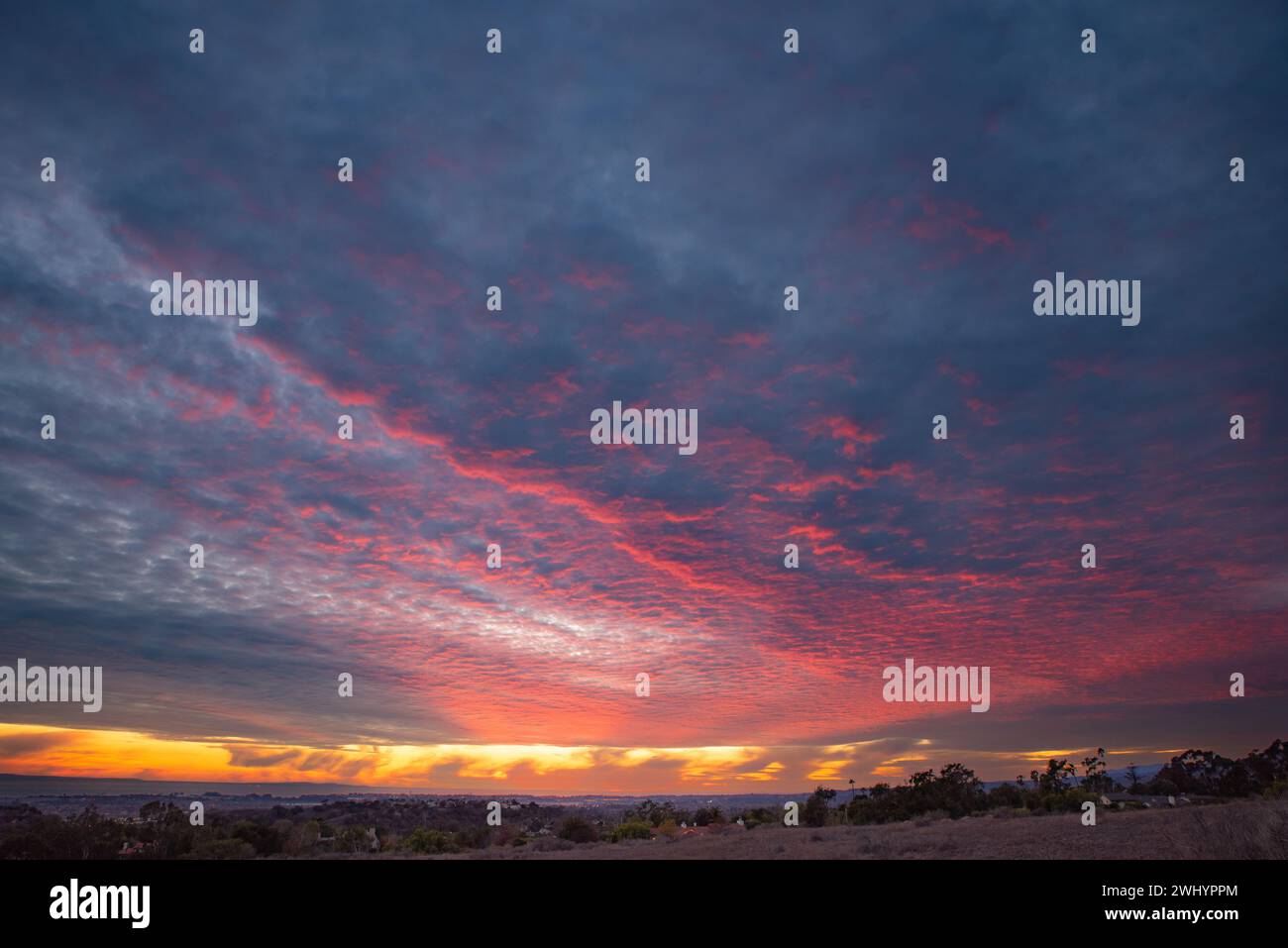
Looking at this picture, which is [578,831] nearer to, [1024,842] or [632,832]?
[632,832]

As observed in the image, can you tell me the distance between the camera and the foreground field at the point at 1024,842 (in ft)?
61.7

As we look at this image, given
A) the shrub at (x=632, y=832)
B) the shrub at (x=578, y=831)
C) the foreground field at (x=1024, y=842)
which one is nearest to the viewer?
the foreground field at (x=1024, y=842)

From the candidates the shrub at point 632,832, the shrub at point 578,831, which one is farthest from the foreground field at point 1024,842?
the shrub at point 578,831

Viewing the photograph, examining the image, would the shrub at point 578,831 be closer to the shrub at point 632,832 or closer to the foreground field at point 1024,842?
the shrub at point 632,832

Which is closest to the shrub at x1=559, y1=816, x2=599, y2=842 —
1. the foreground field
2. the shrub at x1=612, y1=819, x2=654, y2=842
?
the shrub at x1=612, y1=819, x2=654, y2=842

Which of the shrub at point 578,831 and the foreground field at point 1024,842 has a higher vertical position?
the foreground field at point 1024,842

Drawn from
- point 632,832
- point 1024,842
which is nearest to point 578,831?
point 632,832

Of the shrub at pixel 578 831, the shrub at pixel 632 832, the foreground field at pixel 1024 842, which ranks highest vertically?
the foreground field at pixel 1024 842
